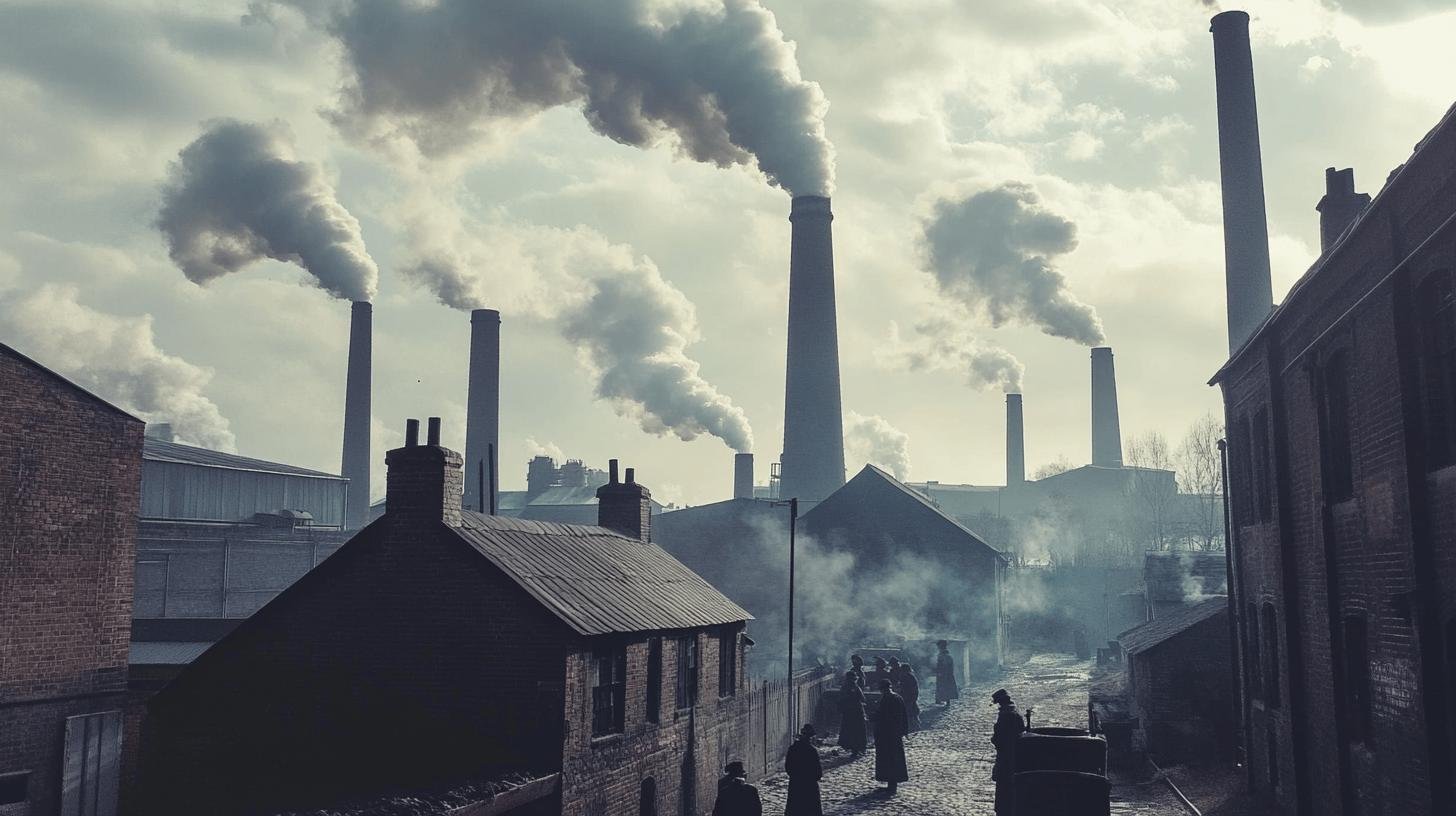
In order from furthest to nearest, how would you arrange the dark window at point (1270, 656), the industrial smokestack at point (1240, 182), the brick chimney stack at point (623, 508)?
the industrial smokestack at point (1240, 182), the brick chimney stack at point (623, 508), the dark window at point (1270, 656)

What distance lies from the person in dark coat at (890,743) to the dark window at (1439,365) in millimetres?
11330

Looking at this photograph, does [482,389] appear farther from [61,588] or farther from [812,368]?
[61,588]

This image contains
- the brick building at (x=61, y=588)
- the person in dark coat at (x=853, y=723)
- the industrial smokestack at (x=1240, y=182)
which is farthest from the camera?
the industrial smokestack at (x=1240, y=182)

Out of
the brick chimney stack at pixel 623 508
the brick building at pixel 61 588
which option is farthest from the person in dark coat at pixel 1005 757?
the brick building at pixel 61 588

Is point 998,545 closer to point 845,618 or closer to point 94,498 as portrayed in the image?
point 845,618

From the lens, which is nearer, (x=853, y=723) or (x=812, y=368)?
(x=853, y=723)

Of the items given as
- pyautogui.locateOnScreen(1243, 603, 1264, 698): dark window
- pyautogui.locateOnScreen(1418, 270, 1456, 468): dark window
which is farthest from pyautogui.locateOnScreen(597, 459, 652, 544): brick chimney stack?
pyautogui.locateOnScreen(1418, 270, 1456, 468): dark window

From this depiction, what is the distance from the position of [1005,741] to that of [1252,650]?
5550 mm

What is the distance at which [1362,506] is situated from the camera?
1289cm

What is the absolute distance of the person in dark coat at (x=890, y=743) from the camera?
2059cm

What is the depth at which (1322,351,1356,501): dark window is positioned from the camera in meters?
14.1

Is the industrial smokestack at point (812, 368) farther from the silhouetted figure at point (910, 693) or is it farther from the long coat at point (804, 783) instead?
the long coat at point (804, 783)

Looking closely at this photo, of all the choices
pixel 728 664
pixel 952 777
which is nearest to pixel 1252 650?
pixel 952 777

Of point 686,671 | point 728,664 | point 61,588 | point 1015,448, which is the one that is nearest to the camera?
point 61,588
